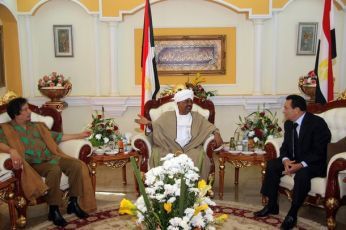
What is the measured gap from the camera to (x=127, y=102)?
6.55 metres

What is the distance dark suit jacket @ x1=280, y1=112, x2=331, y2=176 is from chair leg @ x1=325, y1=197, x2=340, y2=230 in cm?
30

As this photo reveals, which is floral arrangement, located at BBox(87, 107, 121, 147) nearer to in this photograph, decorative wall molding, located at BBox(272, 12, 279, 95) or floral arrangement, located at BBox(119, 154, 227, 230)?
floral arrangement, located at BBox(119, 154, 227, 230)

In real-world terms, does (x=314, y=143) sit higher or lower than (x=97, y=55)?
lower

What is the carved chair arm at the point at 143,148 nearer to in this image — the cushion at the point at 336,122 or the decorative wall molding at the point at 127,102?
the cushion at the point at 336,122

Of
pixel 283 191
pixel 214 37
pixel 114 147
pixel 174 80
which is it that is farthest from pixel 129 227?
pixel 214 37

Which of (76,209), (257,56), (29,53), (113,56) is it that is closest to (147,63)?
(113,56)

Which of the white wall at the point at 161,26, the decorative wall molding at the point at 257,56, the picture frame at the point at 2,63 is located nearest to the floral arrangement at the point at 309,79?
the white wall at the point at 161,26

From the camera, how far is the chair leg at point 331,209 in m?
3.47

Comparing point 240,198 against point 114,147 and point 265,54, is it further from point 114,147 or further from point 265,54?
point 265,54

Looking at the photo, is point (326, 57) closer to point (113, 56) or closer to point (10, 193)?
point (113, 56)

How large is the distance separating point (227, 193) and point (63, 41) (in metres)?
3.61

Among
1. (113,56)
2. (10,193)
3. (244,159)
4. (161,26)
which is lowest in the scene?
(10,193)

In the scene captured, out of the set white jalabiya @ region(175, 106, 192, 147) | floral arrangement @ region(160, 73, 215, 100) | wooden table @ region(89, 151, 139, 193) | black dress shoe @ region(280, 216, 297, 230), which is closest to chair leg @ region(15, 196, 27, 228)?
wooden table @ region(89, 151, 139, 193)

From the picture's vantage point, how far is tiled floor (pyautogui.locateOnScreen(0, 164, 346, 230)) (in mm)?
4012
